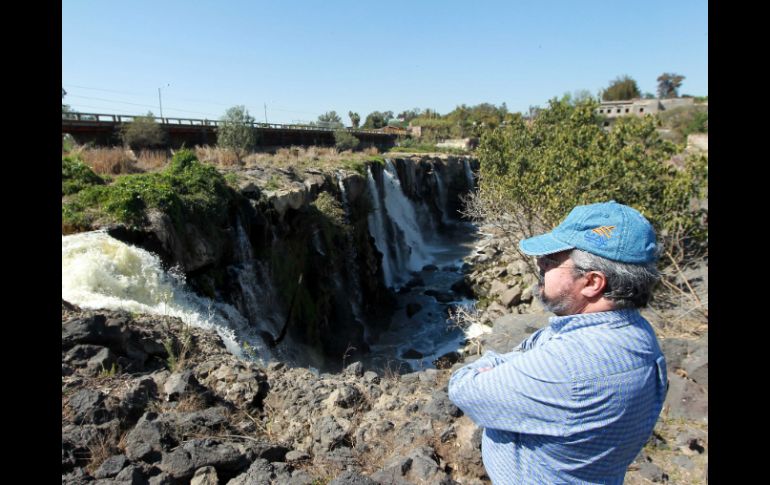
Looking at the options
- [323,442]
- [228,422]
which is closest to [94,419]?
[228,422]

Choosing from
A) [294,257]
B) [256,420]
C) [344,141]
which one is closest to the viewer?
[256,420]

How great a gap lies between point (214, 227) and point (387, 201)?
15.3 m

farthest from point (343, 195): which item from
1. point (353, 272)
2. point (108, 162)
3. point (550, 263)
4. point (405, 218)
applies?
point (550, 263)

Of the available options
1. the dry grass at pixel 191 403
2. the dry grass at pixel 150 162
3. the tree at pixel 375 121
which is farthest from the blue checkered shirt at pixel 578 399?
the tree at pixel 375 121

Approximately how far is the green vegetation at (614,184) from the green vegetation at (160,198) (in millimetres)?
7872

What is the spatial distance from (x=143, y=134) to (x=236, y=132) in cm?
480

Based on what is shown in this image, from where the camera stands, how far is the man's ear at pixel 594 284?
1704 millimetres

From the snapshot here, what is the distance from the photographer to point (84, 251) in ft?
24.3

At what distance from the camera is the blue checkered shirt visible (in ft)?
5.10

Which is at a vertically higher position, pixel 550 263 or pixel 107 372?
pixel 550 263

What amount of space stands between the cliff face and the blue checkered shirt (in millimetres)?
6380

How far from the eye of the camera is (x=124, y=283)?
24.1 feet

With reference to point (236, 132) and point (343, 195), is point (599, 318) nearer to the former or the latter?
point (343, 195)
